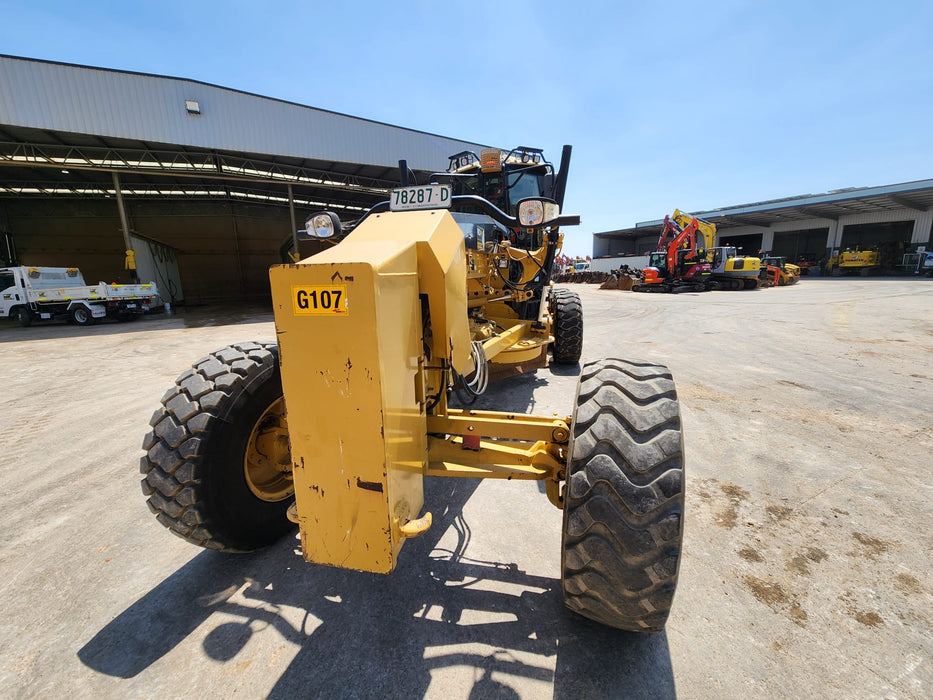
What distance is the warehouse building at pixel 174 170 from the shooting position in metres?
14.4

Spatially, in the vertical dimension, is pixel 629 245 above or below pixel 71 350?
above

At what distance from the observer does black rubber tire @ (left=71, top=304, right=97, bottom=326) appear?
1600 centimetres

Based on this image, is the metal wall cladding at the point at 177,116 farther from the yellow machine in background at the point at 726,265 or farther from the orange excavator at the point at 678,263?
the yellow machine in background at the point at 726,265

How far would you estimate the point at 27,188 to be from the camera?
73.7 ft

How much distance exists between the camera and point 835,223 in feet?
123

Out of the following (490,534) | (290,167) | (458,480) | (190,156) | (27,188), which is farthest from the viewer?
(27,188)

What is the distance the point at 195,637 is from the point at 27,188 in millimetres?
32854

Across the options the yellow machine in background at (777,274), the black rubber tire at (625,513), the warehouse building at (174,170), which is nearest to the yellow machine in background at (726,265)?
the yellow machine in background at (777,274)

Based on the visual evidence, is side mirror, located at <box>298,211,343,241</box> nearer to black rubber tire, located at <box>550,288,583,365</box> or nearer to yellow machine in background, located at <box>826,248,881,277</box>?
black rubber tire, located at <box>550,288,583,365</box>

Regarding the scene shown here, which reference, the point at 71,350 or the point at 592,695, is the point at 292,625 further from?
the point at 71,350

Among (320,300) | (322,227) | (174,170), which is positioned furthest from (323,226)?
(174,170)

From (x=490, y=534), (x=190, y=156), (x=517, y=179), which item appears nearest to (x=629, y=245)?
(x=190, y=156)

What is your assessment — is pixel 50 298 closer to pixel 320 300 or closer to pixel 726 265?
pixel 320 300

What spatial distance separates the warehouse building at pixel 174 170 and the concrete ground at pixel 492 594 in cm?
1619
